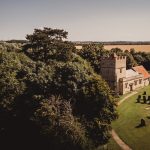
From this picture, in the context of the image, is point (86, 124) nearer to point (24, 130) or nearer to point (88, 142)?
point (88, 142)

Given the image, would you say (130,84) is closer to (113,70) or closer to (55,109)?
(113,70)

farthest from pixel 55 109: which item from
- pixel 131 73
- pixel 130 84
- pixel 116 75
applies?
pixel 131 73

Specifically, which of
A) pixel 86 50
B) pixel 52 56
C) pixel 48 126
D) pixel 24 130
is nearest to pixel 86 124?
pixel 48 126

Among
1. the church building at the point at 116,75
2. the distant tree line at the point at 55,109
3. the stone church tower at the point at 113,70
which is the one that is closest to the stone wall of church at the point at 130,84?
the church building at the point at 116,75

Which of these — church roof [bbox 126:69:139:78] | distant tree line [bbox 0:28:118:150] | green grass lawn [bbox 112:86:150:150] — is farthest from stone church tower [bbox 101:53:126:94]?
distant tree line [bbox 0:28:118:150]

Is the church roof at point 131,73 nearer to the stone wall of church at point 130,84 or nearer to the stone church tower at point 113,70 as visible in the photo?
the stone wall of church at point 130,84

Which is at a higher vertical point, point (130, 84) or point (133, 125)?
point (130, 84)

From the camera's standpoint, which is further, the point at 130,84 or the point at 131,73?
the point at 131,73
